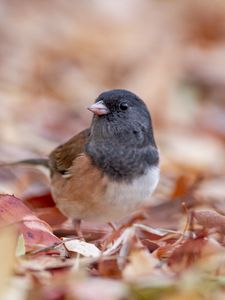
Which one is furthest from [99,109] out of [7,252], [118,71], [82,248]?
[118,71]

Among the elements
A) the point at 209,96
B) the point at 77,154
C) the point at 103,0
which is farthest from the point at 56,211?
the point at 103,0

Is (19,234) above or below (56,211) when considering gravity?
above

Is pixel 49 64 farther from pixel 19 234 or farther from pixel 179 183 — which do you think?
pixel 19 234

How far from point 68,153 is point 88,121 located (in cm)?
209

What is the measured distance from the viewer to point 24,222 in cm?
300

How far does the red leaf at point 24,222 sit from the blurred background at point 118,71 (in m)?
1.77

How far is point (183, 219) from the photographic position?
13.7 feet

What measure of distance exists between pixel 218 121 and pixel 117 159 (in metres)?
2.55

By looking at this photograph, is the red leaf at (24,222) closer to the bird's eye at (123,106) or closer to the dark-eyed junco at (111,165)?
the dark-eyed junco at (111,165)

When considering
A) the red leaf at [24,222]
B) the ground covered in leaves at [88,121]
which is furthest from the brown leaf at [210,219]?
the red leaf at [24,222]

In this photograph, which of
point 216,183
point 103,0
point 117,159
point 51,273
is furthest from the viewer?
point 103,0

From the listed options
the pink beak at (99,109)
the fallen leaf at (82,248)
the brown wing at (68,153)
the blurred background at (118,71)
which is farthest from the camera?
the blurred background at (118,71)

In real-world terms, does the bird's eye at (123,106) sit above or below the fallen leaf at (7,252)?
above

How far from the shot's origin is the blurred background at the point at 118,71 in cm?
562
